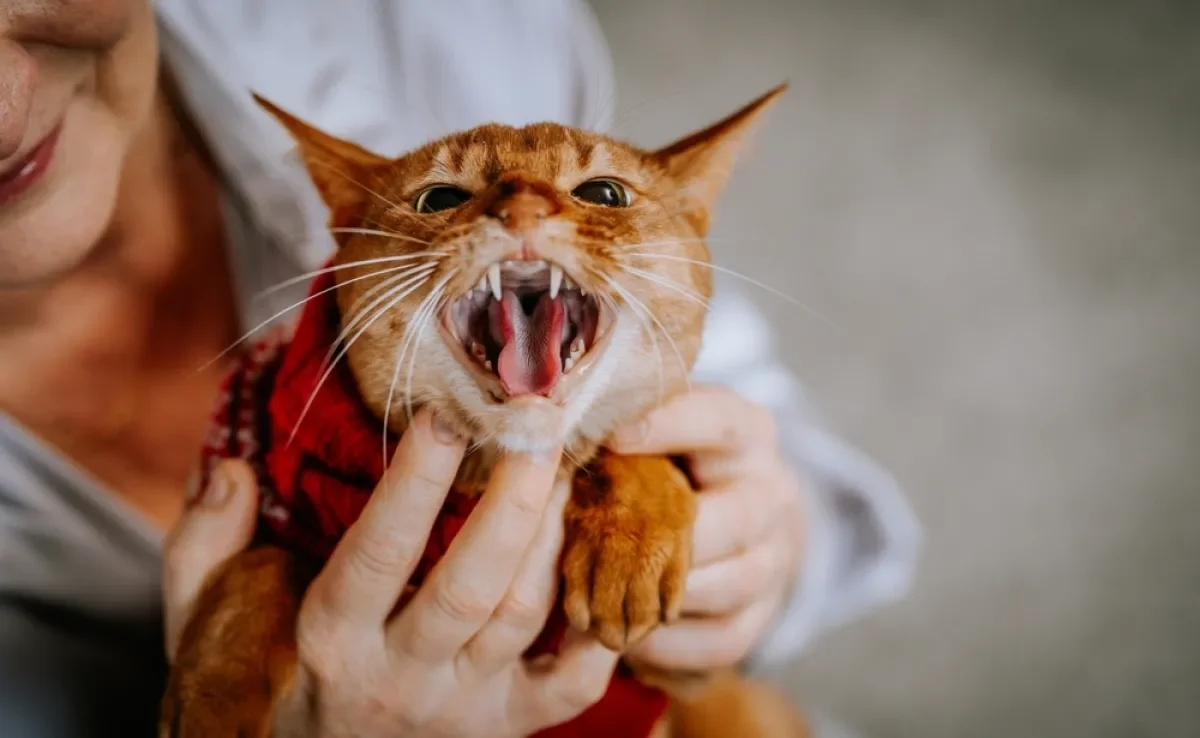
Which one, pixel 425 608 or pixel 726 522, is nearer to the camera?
pixel 425 608

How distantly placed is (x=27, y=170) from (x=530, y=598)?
0.44 m

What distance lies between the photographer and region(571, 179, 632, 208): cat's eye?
0.54 m

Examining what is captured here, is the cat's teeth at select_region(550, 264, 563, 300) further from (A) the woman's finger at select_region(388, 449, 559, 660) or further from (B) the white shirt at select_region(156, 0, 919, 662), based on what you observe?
(B) the white shirt at select_region(156, 0, 919, 662)

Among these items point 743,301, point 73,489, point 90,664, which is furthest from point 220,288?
point 743,301

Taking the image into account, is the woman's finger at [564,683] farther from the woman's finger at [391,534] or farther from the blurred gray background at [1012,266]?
the blurred gray background at [1012,266]

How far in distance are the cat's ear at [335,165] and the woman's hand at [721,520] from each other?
0.25m

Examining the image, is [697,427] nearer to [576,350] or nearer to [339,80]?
[576,350]

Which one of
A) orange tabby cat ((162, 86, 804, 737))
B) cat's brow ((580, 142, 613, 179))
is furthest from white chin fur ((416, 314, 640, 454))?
cat's brow ((580, 142, 613, 179))

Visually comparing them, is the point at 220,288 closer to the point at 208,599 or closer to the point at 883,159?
the point at 208,599

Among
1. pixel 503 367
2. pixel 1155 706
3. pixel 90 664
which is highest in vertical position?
pixel 1155 706

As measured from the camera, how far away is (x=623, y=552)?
20.5 inches

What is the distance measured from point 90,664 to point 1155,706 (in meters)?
0.94

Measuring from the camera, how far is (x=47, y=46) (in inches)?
19.9

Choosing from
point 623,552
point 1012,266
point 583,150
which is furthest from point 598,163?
point 1012,266
